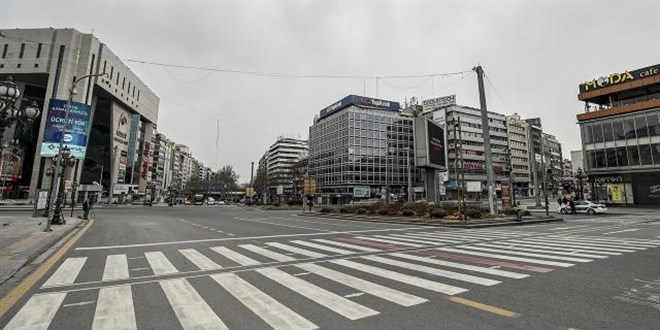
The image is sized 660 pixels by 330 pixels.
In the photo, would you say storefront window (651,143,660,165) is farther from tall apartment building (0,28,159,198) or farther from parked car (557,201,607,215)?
tall apartment building (0,28,159,198)

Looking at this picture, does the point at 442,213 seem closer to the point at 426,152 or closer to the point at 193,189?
the point at 426,152

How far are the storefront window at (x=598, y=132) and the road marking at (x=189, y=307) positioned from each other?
62.0 meters

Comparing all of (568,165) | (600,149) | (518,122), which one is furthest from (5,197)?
(568,165)

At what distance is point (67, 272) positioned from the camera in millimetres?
7605

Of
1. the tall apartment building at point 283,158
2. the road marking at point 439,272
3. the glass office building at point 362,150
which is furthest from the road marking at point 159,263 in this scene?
the tall apartment building at point 283,158

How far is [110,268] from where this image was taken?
805 centimetres

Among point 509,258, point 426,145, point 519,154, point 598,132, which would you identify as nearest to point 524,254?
point 509,258

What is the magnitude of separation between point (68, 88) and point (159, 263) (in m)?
71.5

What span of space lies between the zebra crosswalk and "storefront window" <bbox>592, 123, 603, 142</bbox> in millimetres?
49116

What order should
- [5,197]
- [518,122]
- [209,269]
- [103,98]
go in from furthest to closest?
[518,122] → [103,98] → [5,197] → [209,269]

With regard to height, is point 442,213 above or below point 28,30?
below

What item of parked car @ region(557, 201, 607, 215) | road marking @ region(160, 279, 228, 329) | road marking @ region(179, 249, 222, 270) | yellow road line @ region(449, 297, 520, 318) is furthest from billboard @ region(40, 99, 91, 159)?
parked car @ region(557, 201, 607, 215)

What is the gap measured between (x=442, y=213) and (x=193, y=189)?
108 m

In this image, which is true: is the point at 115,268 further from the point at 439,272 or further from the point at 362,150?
the point at 362,150
